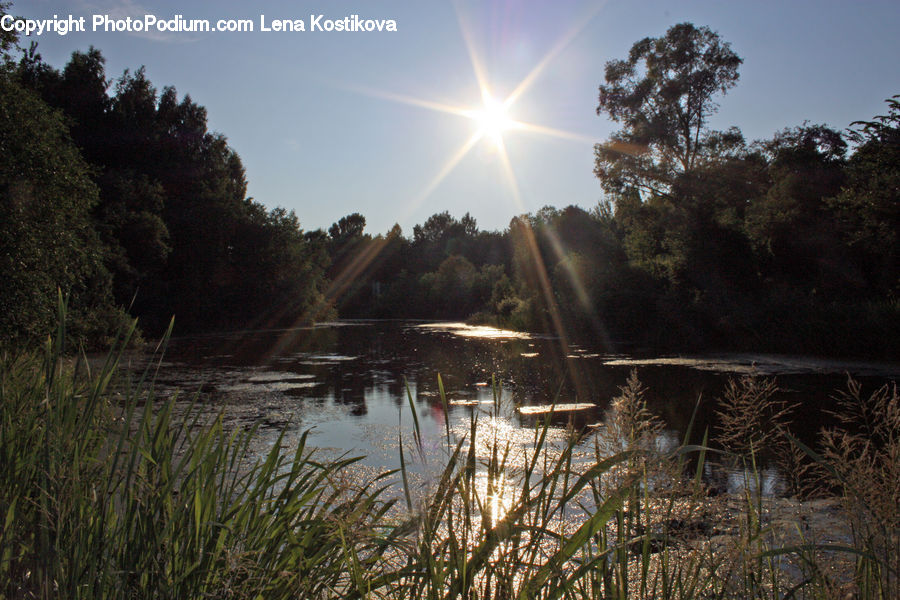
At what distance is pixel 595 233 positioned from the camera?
4431 centimetres

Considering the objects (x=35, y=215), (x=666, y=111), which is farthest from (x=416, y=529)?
(x=666, y=111)

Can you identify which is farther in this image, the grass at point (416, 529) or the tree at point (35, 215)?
the tree at point (35, 215)

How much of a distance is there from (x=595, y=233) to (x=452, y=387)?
35.4m

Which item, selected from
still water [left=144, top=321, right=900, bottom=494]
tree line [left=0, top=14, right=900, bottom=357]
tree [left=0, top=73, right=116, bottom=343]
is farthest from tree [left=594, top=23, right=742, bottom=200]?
tree [left=0, top=73, right=116, bottom=343]

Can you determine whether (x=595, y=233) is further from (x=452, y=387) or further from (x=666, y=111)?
(x=452, y=387)

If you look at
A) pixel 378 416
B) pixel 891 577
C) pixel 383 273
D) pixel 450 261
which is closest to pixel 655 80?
pixel 378 416

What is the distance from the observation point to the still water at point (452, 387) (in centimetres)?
693

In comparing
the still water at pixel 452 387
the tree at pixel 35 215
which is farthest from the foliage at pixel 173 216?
the tree at pixel 35 215

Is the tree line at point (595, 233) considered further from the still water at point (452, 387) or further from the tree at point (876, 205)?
the still water at point (452, 387)

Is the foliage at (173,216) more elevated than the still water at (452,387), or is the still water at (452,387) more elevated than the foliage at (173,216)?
the foliage at (173,216)

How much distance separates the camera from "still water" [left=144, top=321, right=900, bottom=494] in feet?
22.7

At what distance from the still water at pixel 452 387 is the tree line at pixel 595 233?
282 cm

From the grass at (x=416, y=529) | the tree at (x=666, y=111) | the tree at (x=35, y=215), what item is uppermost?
the tree at (x=666, y=111)

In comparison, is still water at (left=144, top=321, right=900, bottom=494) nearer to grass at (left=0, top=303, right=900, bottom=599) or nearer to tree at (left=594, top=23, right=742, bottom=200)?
grass at (left=0, top=303, right=900, bottom=599)
